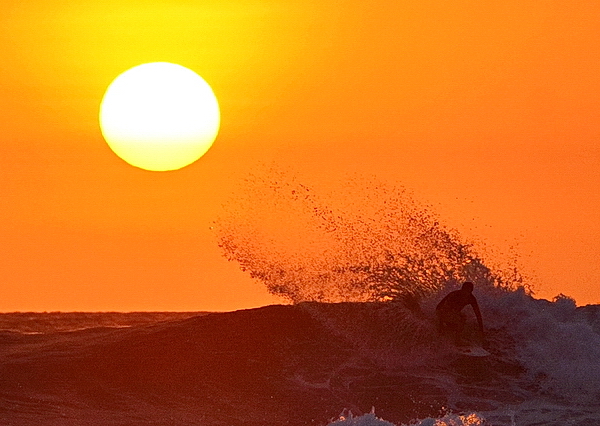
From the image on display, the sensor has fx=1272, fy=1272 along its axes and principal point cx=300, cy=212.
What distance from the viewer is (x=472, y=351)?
21.8 meters

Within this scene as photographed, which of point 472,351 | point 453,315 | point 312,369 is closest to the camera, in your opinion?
point 312,369

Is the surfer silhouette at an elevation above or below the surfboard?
above

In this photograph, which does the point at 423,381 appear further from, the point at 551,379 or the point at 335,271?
the point at 335,271

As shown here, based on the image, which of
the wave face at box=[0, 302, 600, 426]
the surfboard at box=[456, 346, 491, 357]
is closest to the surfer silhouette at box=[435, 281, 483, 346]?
the surfboard at box=[456, 346, 491, 357]

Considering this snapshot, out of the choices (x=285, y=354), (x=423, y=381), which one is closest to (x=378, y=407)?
(x=423, y=381)

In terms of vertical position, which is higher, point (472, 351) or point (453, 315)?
point (453, 315)

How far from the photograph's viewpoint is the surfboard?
21766 millimetres

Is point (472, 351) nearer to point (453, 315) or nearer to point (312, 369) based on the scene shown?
point (453, 315)

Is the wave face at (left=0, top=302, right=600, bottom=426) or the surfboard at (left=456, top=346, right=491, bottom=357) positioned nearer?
the wave face at (left=0, top=302, right=600, bottom=426)

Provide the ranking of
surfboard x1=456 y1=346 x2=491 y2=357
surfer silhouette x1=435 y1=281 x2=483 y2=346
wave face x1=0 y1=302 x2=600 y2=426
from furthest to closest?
surfer silhouette x1=435 y1=281 x2=483 y2=346 → surfboard x1=456 y1=346 x2=491 y2=357 → wave face x1=0 y1=302 x2=600 y2=426

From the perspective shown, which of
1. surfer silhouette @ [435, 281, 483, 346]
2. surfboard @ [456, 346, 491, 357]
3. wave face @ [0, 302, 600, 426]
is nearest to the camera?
wave face @ [0, 302, 600, 426]

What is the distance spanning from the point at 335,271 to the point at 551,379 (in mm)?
5885

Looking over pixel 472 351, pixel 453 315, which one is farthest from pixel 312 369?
pixel 472 351

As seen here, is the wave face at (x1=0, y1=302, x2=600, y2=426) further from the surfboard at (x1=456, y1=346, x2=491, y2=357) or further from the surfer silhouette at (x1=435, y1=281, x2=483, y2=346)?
the surfer silhouette at (x1=435, y1=281, x2=483, y2=346)
